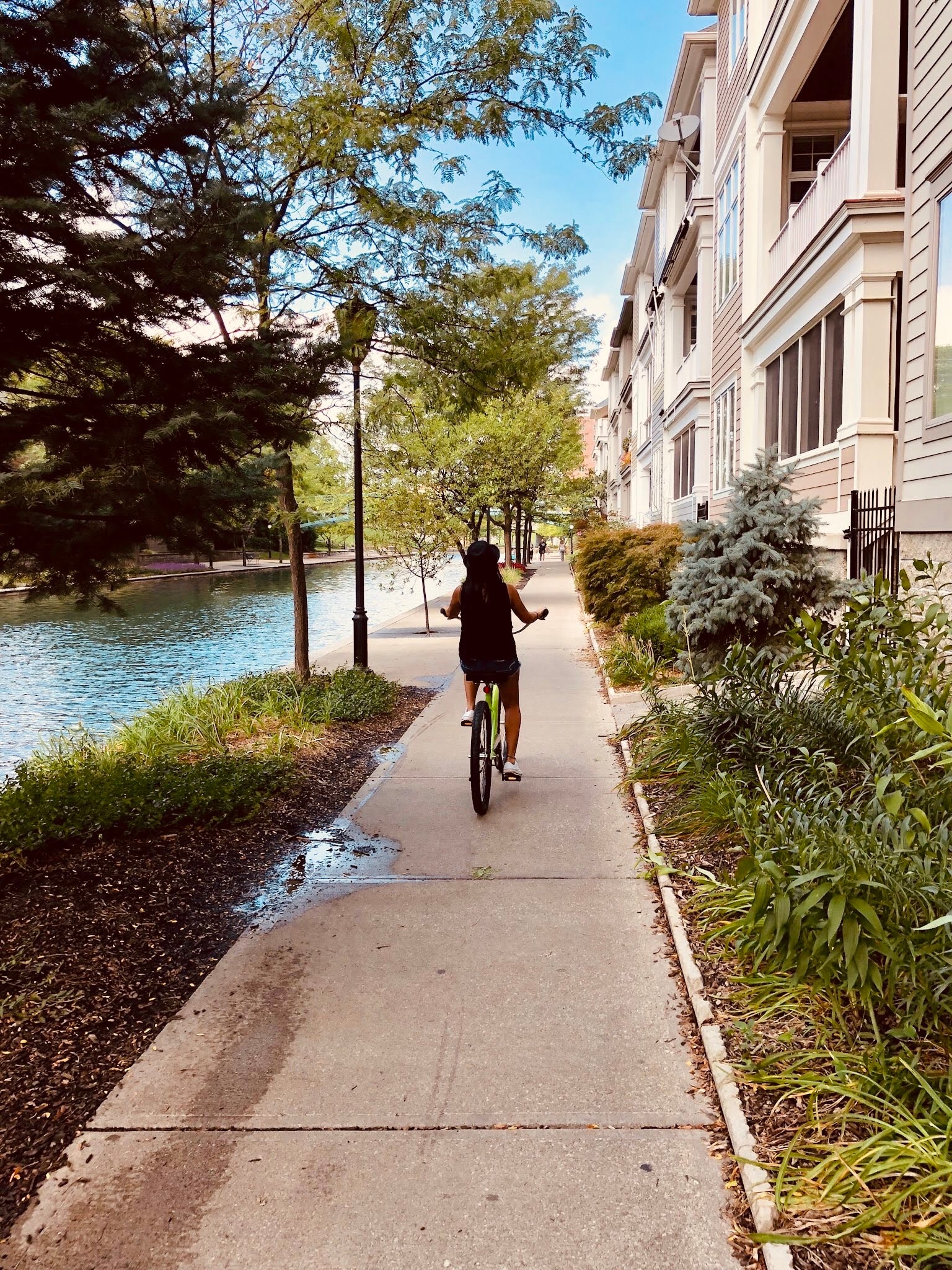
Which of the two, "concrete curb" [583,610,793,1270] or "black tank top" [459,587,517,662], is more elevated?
"black tank top" [459,587,517,662]

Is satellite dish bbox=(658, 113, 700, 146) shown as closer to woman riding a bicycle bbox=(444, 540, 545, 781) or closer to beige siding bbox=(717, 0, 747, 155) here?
beige siding bbox=(717, 0, 747, 155)

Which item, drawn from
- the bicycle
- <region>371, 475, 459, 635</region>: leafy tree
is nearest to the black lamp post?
the bicycle

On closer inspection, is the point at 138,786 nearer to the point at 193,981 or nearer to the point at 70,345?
the point at 193,981

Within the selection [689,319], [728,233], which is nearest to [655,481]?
[689,319]

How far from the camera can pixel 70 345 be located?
4.44m

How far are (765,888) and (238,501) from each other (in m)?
3.08

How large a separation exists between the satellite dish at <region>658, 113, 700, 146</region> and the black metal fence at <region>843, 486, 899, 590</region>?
12.7 m

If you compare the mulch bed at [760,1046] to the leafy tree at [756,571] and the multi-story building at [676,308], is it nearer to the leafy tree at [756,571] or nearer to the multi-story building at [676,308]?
the leafy tree at [756,571]

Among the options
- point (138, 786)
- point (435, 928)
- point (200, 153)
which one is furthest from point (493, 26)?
point (435, 928)

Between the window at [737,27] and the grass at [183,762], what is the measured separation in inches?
474

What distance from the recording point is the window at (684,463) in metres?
21.5

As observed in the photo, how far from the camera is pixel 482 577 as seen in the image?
6816 millimetres

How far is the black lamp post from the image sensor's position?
6.32 m

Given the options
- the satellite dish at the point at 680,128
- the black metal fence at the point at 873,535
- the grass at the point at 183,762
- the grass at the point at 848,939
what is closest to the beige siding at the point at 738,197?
the satellite dish at the point at 680,128
